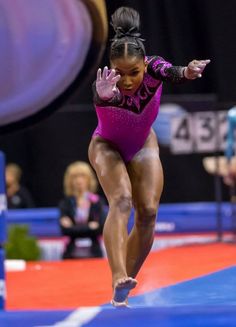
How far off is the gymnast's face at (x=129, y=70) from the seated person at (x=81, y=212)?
348 cm

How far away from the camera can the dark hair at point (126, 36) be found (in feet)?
12.9

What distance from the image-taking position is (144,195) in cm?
409

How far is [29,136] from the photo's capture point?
9.88 m

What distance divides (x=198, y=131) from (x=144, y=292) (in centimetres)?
291

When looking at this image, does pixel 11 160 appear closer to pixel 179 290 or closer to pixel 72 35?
pixel 72 35

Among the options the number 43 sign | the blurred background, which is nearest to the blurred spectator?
the blurred background

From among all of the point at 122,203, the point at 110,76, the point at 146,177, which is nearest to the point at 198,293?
the point at 146,177

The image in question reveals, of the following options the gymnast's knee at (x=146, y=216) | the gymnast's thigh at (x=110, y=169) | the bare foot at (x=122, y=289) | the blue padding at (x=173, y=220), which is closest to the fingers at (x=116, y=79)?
the gymnast's thigh at (x=110, y=169)

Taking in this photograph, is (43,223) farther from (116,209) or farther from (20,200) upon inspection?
(116,209)

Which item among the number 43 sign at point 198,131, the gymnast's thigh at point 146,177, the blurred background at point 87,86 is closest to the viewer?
the gymnast's thigh at point 146,177

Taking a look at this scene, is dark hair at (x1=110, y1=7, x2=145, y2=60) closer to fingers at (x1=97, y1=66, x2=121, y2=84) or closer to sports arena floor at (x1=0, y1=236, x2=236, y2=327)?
fingers at (x1=97, y1=66, x2=121, y2=84)

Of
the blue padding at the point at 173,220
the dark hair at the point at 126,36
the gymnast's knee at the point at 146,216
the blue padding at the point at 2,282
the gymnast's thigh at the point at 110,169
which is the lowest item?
the blue padding at the point at 173,220

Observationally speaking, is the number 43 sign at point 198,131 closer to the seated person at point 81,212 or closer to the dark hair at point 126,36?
the seated person at point 81,212

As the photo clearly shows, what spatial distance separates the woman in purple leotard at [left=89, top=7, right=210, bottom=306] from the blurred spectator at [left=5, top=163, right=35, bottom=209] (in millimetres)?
4452
